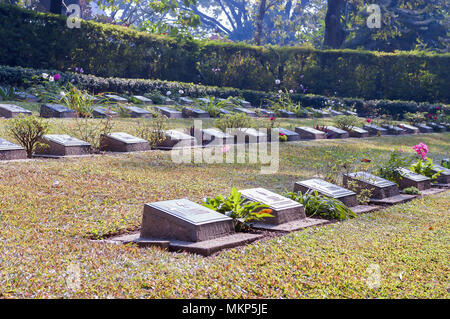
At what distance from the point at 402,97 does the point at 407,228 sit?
15095 mm

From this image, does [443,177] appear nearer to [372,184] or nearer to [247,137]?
[372,184]

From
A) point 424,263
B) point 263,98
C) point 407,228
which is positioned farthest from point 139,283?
point 263,98

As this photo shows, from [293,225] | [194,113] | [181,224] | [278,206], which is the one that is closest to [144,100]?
[194,113]

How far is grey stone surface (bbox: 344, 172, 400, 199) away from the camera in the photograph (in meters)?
5.44

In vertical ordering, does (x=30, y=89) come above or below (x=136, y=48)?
below

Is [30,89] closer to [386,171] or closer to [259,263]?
[386,171]

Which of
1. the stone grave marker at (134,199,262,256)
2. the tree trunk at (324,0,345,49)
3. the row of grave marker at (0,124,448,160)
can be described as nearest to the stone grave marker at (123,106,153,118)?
the row of grave marker at (0,124,448,160)

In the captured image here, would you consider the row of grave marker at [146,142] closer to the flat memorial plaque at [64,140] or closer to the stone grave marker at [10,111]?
the flat memorial plaque at [64,140]

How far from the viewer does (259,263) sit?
123 inches

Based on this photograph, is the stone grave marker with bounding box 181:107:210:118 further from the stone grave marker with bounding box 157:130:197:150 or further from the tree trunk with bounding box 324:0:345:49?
the tree trunk with bounding box 324:0:345:49

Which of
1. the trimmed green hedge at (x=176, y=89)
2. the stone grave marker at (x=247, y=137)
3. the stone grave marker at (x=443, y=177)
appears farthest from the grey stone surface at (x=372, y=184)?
the trimmed green hedge at (x=176, y=89)

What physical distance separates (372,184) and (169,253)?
2.95 m

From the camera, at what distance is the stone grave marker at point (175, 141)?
7.65 m

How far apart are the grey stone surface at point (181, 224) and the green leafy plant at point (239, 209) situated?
22cm
